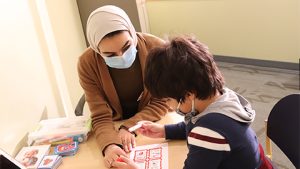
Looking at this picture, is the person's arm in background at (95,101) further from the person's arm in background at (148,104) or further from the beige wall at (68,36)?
the beige wall at (68,36)

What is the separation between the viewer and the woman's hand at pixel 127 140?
49.9 inches

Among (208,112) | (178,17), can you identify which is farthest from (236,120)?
(178,17)

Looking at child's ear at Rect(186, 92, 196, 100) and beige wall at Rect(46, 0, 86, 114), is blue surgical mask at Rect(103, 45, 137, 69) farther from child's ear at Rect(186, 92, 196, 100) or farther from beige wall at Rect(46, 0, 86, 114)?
beige wall at Rect(46, 0, 86, 114)

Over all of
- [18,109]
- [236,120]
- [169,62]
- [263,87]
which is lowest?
[263,87]

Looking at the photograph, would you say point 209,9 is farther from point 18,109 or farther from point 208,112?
point 208,112

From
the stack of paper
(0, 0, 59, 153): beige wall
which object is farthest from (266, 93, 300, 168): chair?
Answer: (0, 0, 59, 153): beige wall

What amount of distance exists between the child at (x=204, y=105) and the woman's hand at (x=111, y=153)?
1.10 feet

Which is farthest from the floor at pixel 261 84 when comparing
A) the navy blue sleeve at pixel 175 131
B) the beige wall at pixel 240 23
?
the navy blue sleeve at pixel 175 131

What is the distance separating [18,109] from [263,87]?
242cm

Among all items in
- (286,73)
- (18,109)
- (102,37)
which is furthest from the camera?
(286,73)

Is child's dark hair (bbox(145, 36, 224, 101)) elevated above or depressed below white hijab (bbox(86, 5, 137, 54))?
below

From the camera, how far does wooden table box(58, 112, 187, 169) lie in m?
1.16

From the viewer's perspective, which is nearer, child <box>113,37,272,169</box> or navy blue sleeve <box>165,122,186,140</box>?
child <box>113,37,272,169</box>

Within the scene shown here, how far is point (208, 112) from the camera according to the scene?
3.02 feet
